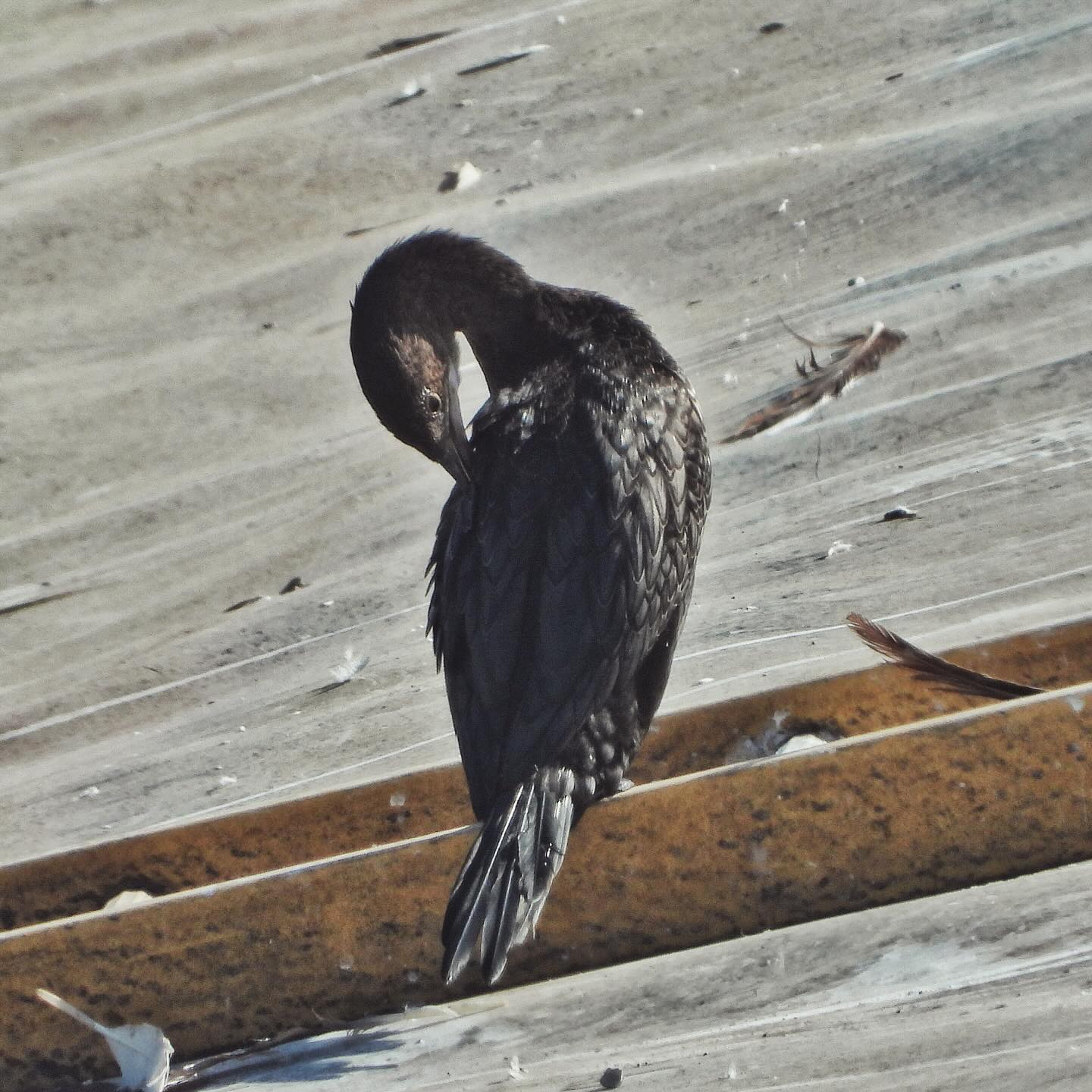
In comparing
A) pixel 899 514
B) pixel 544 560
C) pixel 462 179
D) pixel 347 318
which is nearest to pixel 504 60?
pixel 462 179

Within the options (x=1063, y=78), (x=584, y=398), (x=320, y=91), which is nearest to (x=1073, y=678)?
(x=584, y=398)

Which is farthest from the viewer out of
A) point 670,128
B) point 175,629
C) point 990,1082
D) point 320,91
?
point 320,91

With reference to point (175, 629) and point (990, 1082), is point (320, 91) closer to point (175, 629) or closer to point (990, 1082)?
point (175, 629)

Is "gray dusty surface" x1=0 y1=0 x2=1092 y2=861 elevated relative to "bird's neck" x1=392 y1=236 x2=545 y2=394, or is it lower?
lower

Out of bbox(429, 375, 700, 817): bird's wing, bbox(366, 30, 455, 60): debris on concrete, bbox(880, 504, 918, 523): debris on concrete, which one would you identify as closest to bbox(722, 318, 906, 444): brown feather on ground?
bbox(880, 504, 918, 523): debris on concrete

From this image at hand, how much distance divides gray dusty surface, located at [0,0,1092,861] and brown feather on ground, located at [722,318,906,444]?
0.06 metres

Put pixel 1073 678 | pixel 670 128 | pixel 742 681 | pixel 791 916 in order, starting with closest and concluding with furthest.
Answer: pixel 791 916
pixel 1073 678
pixel 742 681
pixel 670 128

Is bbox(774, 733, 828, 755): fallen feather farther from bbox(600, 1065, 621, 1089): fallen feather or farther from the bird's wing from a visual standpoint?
bbox(600, 1065, 621, 1089): fallen feather

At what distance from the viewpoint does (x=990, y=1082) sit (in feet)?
5.67

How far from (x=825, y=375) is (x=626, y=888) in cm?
220

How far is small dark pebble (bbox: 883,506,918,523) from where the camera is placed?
353 cm

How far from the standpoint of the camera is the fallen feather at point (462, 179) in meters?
5.36

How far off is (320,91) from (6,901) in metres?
4.01

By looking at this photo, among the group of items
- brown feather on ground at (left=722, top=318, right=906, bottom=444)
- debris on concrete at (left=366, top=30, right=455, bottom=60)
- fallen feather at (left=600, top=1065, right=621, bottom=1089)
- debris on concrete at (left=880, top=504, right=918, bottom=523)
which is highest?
debris on concrete at (left=366, top=30, right=455, bottom=60)
